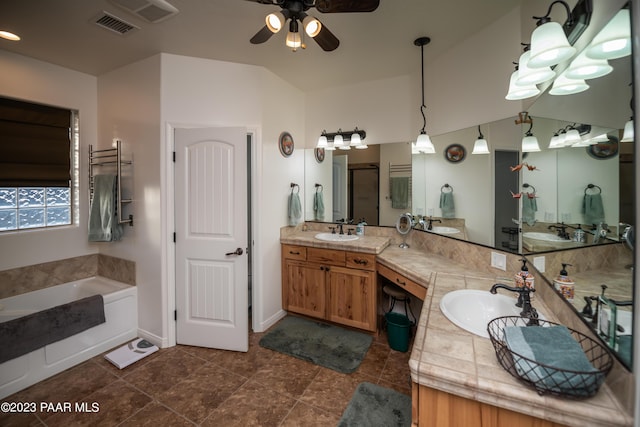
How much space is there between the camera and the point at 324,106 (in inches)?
128

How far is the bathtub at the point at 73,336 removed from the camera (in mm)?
1938

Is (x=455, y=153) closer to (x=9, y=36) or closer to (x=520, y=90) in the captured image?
(x=520, y=90)

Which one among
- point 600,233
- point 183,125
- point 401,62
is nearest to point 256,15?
point 183,125

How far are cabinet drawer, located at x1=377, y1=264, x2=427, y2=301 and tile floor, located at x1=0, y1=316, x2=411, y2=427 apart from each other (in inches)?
27.9

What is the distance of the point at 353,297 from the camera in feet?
8.49

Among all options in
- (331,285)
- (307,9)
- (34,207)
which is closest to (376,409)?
(331,285)

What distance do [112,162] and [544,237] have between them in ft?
12.2

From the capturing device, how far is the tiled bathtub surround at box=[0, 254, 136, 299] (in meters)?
2.40

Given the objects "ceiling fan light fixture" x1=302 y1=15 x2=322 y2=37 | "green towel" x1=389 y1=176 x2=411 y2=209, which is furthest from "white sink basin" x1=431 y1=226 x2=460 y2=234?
"ceiling fan light fixture" x1=302 y1=15 x2=322 y2=37

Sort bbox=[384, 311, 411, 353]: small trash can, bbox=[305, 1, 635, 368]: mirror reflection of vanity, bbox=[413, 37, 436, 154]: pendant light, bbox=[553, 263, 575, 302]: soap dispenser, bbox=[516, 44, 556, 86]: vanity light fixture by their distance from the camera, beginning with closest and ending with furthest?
1. bbox=[305, 1, 635, 368]: mirror reflection of vanity
2. bbox=[553, 263, 575, 302]: soap dispenser
3. bbox=[516, 44, 556, 86]: vanity light fixture
4. bbox=[413, 37, 436, 154]: pendant light
5. bbox=[384, 311, 411, 353]: small trash can

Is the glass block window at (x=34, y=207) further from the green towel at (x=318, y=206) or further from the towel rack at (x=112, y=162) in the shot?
the green towel at (x=318, y=206)

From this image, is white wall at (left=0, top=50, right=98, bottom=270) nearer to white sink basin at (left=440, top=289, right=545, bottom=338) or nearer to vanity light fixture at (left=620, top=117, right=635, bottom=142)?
white sink basin at (left=440, top=289, right=545, bottom=338)

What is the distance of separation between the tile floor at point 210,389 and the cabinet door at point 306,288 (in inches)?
23.7

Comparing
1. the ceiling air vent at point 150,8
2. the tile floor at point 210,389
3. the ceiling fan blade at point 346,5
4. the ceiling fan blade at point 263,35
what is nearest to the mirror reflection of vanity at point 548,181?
the ceiling fan blade at point 346,5
